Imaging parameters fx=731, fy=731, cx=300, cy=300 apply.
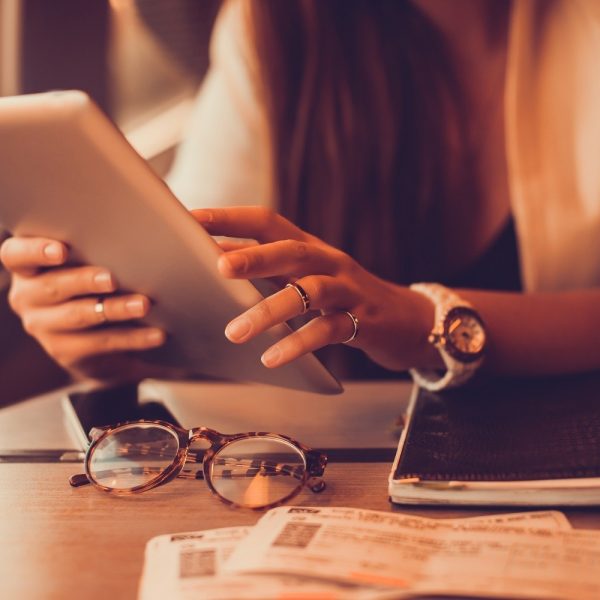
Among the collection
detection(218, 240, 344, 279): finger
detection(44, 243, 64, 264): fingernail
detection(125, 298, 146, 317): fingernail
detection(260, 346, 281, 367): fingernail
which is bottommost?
detection(125, 298, 146, 317): fingernail

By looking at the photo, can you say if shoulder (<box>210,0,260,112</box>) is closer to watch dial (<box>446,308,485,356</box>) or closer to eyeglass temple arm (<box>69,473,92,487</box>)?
watch dial (<box>446,308,485,356</box>)

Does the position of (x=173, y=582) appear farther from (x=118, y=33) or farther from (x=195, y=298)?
(x=118, y=33)

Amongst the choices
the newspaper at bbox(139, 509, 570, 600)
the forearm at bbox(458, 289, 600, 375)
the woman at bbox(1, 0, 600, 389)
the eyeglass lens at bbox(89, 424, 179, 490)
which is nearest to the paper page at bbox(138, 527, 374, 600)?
the newspaper at bbox(139, 509, 570, 600)

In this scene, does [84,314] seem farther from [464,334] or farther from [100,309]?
[464,334]

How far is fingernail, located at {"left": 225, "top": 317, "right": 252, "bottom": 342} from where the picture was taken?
56cm

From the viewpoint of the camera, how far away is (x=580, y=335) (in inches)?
33.9

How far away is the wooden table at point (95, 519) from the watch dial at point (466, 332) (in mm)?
163

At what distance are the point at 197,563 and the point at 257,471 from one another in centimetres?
14

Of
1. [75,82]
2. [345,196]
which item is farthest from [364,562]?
[75,82]

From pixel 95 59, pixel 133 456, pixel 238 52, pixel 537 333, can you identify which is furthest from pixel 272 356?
pixel 95 59

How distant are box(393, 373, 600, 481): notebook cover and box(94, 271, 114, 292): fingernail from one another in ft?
1.03

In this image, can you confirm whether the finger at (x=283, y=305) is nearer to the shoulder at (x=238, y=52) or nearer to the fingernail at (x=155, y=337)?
the fingernail at (x=155, y=337)

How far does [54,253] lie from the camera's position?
70 centimetres

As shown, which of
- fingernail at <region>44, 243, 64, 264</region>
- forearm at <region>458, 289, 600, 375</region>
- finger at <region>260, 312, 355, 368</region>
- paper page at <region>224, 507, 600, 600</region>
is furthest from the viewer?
forearm at <region>458, 289, 600, 375</region>
